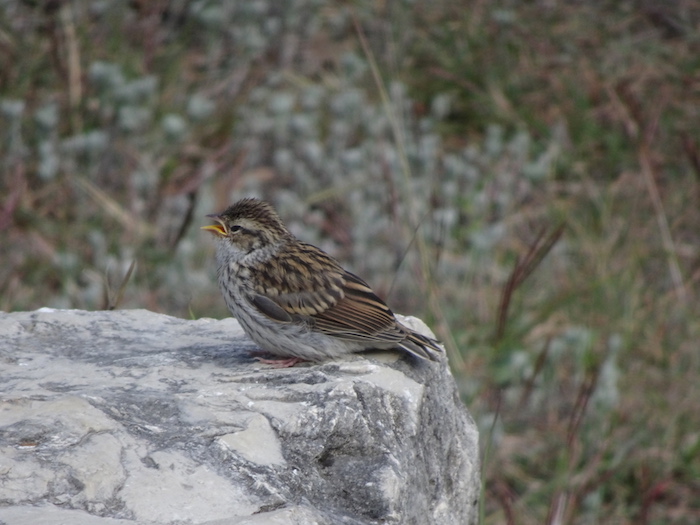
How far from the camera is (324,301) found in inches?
166

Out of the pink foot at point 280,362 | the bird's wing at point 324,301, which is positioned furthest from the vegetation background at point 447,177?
the pink foot at point 280,362

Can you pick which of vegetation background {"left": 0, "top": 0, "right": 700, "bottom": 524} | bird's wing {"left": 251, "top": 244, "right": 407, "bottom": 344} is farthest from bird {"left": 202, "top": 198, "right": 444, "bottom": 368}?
vegetation background {"left": 0, "top": 0, "right": 700, "bottom": 524}

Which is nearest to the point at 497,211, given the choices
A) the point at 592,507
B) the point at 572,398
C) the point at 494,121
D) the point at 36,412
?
the point at 494,121

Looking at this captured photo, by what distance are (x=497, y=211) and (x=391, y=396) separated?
538 cm

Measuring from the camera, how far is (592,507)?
5691 mm

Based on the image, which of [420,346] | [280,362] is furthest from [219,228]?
[420,346]

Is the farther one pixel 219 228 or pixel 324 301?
pixel 219 228

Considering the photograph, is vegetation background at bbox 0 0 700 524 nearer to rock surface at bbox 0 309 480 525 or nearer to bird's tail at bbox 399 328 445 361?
bird's tail at bbox 399 328 445 361

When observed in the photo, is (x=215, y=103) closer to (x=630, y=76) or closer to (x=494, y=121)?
(x=494, y=121)

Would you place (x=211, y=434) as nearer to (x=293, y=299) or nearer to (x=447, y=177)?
(x=293, y=299)

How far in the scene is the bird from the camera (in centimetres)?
400

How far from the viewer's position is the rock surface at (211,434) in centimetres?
279

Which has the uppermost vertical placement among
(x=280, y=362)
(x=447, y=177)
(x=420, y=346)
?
(x=447, y=177)

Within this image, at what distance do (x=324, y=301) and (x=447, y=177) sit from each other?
478cm
